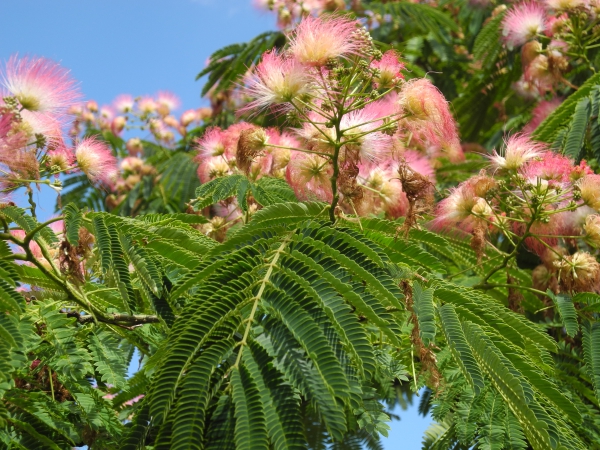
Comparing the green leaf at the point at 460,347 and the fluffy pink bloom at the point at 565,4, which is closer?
the green leaf at the point at 460,347

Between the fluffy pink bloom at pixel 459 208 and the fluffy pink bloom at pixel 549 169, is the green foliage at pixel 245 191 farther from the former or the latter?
the fluffy pink bloom at pixel 549 169

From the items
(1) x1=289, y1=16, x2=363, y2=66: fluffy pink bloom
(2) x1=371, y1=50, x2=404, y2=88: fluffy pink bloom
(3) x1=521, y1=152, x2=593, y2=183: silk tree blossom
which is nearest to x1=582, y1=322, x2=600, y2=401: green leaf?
(3) x1=521, y1=152, x2=593, y2=183: silk tree blossom

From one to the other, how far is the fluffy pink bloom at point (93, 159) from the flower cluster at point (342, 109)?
1.90ft

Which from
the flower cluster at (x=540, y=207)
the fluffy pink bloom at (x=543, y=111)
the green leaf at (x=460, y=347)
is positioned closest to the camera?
the green leaf at (x=460, y=347)

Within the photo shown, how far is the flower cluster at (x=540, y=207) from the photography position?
2.81 m

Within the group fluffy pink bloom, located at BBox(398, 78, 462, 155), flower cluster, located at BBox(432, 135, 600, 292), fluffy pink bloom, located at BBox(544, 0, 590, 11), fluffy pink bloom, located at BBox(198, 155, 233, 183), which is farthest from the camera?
fluffy pink bloom, located at BBox(544, 0, 590, 11)

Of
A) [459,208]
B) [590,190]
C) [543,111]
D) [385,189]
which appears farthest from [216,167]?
[543,111]

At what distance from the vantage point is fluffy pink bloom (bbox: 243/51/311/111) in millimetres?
2328

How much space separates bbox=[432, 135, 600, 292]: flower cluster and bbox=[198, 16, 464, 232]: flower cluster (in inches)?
13.7

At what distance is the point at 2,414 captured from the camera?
187cm

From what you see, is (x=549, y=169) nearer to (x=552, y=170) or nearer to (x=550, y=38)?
(x=552, y=170)

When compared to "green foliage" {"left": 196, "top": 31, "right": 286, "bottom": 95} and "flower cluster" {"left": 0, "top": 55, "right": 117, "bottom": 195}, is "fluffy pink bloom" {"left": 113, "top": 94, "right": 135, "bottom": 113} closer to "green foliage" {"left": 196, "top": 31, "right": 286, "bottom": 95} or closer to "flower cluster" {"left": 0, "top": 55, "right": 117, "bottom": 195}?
"green foliage" {"left": 196, "top": 31, "right": 286, "bottom": 95}

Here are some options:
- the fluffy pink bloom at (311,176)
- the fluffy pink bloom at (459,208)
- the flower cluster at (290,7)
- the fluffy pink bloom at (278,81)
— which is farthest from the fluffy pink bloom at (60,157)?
the flower cluster at (290,7)

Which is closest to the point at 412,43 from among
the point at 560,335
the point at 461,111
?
the point at 461,111
